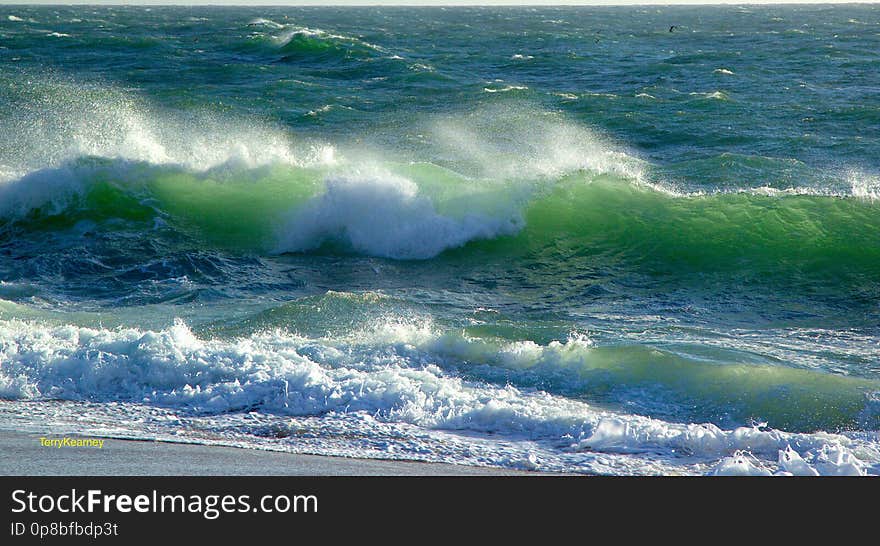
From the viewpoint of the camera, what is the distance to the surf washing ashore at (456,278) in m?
5.94

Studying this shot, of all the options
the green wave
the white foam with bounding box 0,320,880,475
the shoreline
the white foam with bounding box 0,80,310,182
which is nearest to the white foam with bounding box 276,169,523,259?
the green wave

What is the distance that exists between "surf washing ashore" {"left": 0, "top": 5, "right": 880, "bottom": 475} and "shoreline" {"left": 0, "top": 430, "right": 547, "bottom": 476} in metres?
0.15

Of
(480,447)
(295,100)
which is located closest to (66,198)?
(480,447)

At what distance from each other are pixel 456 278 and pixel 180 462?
18.9 feet

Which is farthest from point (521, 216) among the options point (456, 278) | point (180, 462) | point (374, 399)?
point (180, 462)

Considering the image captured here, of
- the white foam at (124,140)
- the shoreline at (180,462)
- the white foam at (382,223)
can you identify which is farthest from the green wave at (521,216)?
the shoreline at (180,462)

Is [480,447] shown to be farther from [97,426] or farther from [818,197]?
[818,197]

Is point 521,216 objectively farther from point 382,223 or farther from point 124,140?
point 124,140

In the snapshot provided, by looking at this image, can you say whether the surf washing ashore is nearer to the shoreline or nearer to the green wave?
the green wave

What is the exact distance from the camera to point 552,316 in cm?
895

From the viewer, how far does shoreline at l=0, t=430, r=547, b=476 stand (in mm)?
4891
